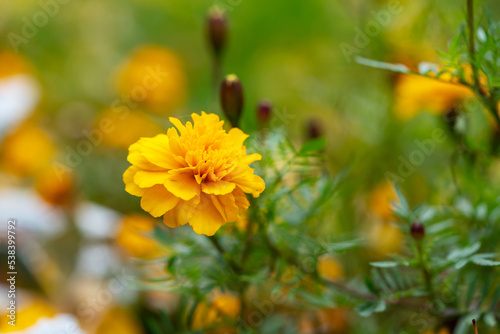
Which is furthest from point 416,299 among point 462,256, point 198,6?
point 198,6

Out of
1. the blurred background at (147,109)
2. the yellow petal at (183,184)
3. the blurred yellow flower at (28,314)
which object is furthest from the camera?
the blurred background at (147,109)

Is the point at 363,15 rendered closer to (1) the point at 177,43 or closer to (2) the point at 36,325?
(1) the point at 177,43

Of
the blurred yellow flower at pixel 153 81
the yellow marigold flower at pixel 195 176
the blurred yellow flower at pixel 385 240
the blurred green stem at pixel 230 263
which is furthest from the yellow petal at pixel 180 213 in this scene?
the blurred yellow flower at pixel 153 81

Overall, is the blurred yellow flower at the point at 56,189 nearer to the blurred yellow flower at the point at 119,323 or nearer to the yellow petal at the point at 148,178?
the blurred yellow flower at the point at 119,323

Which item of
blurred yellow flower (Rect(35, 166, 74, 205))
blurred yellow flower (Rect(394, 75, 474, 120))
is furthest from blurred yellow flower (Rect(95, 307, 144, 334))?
blurred yellow flower (Rect(394, 75, 474, 120))

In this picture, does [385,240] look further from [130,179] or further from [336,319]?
[130,179]

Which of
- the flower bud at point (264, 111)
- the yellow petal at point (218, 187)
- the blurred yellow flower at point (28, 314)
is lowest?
the blurred yellow flower at point (28, 314)

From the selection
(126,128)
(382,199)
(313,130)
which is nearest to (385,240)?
(382,199)

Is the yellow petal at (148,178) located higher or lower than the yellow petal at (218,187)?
higher
